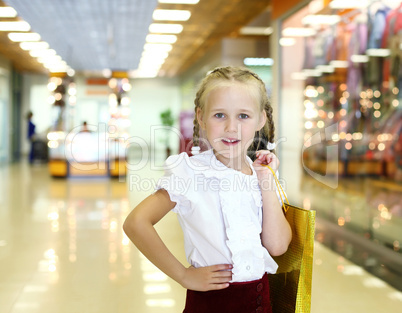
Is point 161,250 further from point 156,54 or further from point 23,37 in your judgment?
point 156,54

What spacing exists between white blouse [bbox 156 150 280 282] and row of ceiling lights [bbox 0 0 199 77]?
24.9 ft

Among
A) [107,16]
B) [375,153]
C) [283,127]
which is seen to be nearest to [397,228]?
[375,153]

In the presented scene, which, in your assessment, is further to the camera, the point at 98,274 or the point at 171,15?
the point at 171,15

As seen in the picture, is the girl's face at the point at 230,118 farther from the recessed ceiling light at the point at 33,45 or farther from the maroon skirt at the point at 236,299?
the recessed ceiling light at the point at 33,45

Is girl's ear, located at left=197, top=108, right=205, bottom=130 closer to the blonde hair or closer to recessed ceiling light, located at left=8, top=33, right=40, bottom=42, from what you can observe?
the blonde hair

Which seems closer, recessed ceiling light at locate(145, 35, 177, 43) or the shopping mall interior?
the shopping mall interior

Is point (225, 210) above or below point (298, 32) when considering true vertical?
below

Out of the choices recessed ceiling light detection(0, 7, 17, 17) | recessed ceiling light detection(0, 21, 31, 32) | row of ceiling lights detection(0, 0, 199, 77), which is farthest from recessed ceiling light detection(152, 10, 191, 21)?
recessed ceiling light detection(0, 21, 31, 32)

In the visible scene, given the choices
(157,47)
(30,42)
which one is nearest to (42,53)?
(30,42)

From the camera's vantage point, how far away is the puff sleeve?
1.21 meters

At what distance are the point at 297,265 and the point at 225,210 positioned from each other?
0.26 metres

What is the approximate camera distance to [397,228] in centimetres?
483

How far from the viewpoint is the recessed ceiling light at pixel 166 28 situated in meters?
10.3

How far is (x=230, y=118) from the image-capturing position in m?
1.25
